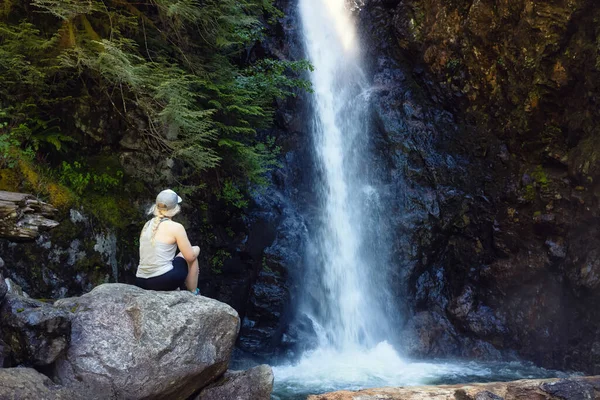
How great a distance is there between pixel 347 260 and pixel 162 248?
702 centimetres

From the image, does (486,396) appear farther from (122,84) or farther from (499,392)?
(122,84)

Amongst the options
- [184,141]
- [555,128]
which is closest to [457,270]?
[555,128]

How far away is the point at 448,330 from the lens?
1092cm

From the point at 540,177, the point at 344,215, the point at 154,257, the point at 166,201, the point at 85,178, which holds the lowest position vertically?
the point at 154,257

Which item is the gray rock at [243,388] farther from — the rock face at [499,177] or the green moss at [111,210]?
the rock face at [499,177]

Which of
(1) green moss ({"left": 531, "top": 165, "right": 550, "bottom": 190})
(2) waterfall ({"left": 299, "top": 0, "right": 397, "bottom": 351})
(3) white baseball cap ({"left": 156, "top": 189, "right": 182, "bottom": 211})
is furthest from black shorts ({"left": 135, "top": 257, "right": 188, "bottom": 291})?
(1) green moss ({"left": 531, "top": 165, "right": 550, "bottom": 190})

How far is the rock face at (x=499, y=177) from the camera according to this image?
32.7 ft

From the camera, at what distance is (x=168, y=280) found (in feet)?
16.1

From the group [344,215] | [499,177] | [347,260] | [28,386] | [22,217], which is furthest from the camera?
[344,215]

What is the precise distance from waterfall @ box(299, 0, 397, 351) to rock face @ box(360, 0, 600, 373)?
0.56 metres

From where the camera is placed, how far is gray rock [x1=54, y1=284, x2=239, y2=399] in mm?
3990

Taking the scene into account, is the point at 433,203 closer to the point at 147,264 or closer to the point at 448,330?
the point at 448,330

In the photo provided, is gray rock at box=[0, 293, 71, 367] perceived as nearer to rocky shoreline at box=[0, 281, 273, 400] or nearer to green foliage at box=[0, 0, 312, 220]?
rocky shoreline at box=[0, 281, 273, 400]

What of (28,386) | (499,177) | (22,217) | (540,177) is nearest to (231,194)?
(22,217)
